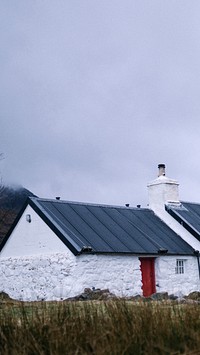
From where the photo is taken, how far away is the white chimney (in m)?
25.0

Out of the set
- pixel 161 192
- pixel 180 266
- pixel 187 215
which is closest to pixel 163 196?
pixel 161 192

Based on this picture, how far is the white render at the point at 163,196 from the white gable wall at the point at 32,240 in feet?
19.9

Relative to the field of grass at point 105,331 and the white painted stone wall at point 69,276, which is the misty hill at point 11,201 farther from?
A: the field of grass at point 105,331

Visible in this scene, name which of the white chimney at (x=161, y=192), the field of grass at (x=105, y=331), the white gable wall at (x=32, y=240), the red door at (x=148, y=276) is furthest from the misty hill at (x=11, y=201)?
the field of grass at (x=105, y=331)

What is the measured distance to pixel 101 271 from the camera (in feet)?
64.6

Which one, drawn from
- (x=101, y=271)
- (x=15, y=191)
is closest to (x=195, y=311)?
(x=101, y=271)

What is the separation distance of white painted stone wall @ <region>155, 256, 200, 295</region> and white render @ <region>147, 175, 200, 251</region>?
6.57 ft

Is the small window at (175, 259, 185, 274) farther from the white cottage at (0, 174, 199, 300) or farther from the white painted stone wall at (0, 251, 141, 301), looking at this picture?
the white painted stone wall at (0, 251, 141, 301)

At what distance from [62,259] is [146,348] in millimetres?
13520

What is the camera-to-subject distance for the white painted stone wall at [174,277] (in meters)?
21.6

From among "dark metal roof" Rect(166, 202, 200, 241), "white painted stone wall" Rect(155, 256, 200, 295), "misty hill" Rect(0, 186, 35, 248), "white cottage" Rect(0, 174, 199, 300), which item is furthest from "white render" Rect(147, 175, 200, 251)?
"misty hill" Rect(0, 186, 35, 248)

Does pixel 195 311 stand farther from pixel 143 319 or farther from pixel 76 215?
pixel 76 215

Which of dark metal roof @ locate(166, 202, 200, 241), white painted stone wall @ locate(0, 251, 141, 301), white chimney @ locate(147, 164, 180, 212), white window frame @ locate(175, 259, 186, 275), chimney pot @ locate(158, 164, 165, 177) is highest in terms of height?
chimney pot @ locate(158, 164, 165, 177)

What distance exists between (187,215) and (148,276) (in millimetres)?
4382
